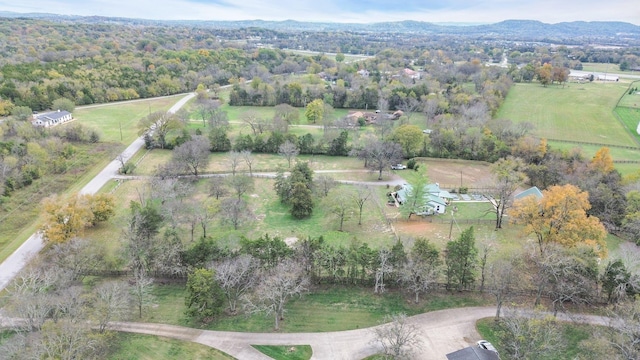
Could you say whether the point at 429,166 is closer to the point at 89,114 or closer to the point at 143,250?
the point at 143,250

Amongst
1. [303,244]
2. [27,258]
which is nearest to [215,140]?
[27,258]

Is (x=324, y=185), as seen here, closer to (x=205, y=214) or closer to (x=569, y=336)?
(x=205, y=214)

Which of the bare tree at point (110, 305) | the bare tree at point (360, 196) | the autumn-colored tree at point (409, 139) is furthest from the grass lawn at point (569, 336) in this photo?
the autumn-colored tree at point (409, 139)

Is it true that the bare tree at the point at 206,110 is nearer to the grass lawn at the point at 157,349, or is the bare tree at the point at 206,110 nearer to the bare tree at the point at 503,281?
the grass lawn at the point at 157,349

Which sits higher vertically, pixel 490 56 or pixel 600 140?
pixel 490 56

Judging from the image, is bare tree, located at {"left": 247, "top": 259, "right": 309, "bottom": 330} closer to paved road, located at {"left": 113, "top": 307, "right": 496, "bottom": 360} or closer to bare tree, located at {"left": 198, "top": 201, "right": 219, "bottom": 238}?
paved road, located at {"left": 113, "top": 307, "right": 496, "bottom": 360}

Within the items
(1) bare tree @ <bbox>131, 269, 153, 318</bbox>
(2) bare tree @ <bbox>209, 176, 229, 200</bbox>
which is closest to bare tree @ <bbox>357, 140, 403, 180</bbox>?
(2) bare tree @ <bbox>209, 176, 229, 200</bbox>

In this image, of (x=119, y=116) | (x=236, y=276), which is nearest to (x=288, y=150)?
(x=236, y=276)

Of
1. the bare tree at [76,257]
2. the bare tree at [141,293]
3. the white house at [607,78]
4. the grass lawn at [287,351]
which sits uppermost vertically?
the white house at [607,78]
